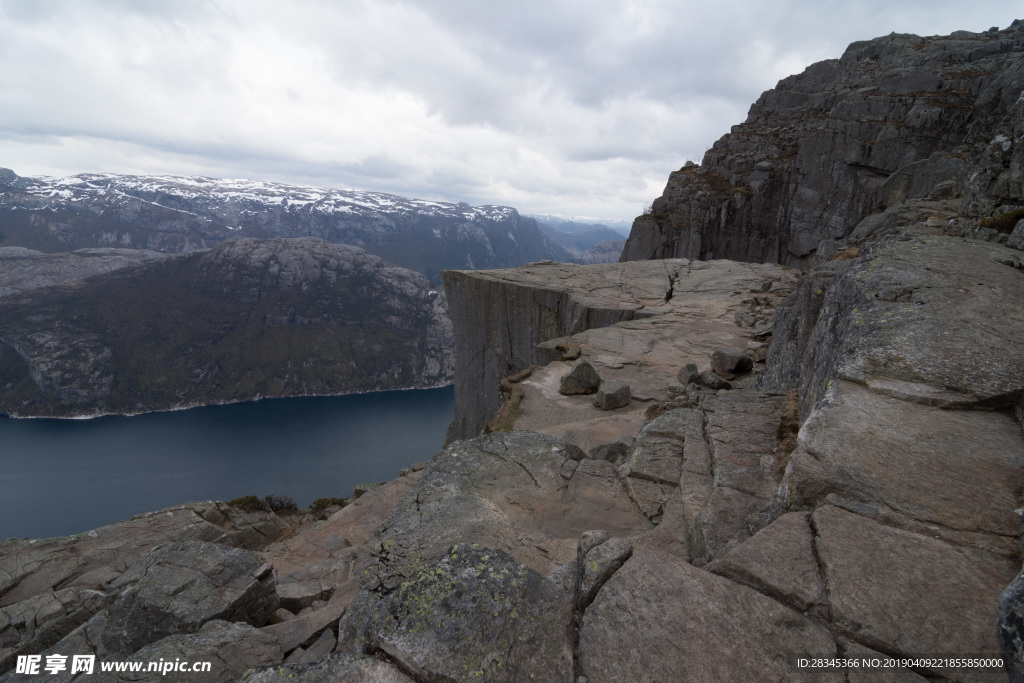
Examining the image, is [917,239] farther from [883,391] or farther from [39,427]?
[39,427]

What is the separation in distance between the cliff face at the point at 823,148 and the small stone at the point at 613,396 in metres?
33.3

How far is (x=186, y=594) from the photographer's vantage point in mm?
6293

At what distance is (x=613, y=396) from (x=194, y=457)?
430 ft

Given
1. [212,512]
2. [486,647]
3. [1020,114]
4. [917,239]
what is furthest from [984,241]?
[212,512]

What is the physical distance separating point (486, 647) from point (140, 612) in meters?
5.54

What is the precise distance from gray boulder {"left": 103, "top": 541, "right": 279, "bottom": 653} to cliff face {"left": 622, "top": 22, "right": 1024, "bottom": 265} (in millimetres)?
41106

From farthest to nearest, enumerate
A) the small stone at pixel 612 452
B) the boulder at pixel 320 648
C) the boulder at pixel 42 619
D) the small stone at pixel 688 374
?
the small stone at pixel 688 374 < the boulder at pixel 42 619 < the small stone at pixel 612 452 < the boulder at pixel 320 648

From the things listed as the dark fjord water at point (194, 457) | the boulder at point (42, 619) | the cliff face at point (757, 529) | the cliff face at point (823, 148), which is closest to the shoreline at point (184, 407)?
the dark fjord water at point (194, 457)

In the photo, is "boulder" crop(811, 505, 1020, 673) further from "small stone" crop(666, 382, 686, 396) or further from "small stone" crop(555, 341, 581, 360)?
"small stone" crop(555, 341, 581, 360)

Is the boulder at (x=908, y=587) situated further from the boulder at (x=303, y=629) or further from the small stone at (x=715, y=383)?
the small stone at (x=715, y=383)

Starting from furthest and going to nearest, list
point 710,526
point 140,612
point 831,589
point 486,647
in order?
point 140,612 < point 710,526 < point 486,647 < point 831,589

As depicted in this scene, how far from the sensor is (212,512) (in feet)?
67.6

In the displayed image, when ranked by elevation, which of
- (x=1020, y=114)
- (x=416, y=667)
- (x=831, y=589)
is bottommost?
(x=416, y=667)

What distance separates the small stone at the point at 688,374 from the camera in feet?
36.2
